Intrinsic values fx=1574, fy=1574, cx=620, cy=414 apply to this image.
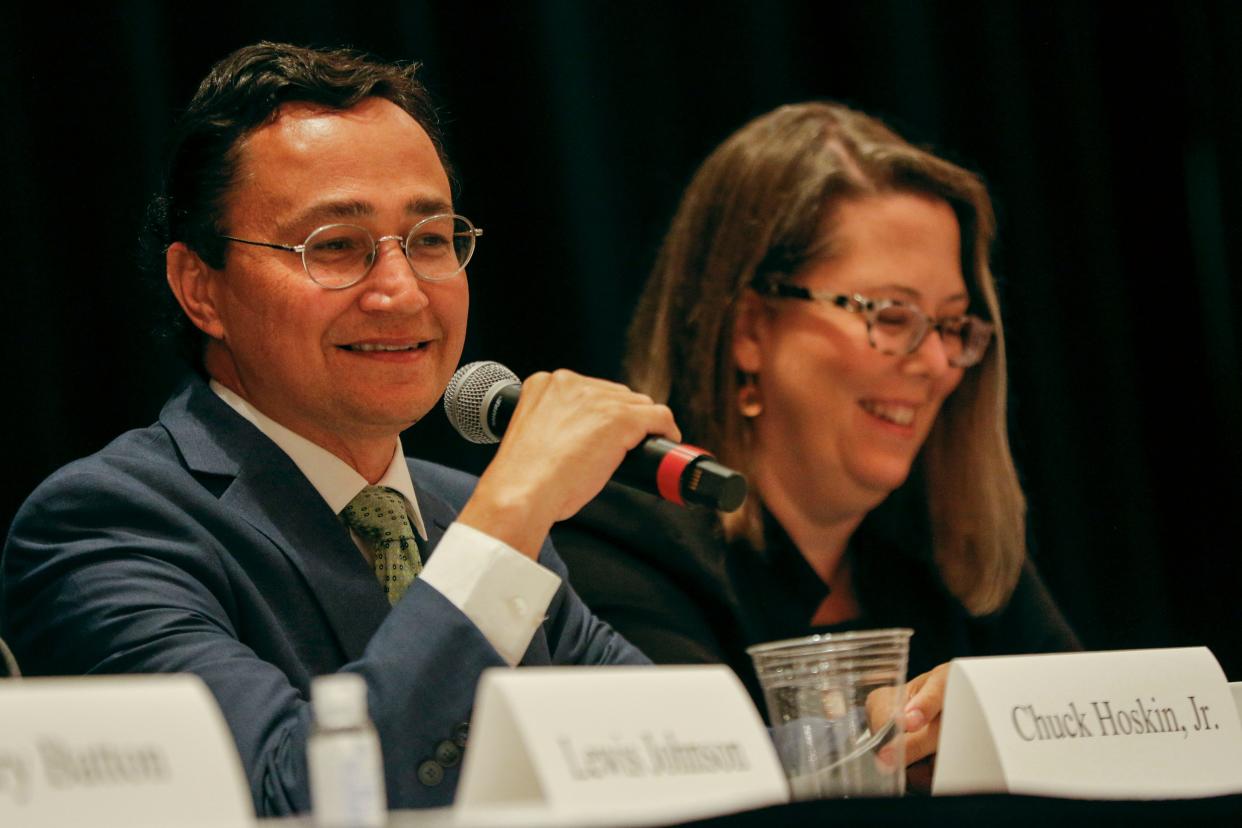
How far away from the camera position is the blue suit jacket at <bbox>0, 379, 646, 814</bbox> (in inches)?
56.1

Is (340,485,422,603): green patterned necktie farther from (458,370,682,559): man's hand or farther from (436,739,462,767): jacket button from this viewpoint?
(436,739,462,767): jacket button

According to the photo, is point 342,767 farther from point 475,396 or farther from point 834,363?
point 834,363

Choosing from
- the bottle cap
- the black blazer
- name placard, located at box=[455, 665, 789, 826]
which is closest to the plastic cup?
name placard, located at box=[455, 665, 789, 826]

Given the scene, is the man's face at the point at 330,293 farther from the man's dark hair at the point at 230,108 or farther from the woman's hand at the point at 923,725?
the woman's hand at the point at 923,725

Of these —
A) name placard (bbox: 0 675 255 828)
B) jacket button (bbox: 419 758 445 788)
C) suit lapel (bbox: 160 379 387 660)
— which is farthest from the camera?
suit lapel (bbox: 160 379 387 660)

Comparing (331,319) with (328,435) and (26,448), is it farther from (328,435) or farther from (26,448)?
(26,448)

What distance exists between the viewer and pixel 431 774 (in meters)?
1.42

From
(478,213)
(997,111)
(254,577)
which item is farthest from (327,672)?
(997,111)

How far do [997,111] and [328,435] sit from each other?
1953 mm

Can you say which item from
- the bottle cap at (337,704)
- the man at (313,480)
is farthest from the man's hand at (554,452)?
the bottle cap at (337,704)

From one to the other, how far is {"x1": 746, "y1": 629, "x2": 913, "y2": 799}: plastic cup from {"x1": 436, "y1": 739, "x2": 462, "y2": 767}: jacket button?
0.30 metres

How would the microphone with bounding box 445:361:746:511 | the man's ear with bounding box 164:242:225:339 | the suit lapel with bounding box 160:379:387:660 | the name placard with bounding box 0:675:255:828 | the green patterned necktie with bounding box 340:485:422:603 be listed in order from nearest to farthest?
the name placard with bounding box 0:675:255:828 < the microphone with bounding box 445:361:746:511 < the suit lapel with bounding box 160:379:387:660 < the green patterned necktie with bounding box 340:485:422:603 < the man's ear with bounding box 164:242:225:339

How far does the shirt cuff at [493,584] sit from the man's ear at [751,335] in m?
1.20

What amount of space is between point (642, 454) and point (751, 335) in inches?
40.9
